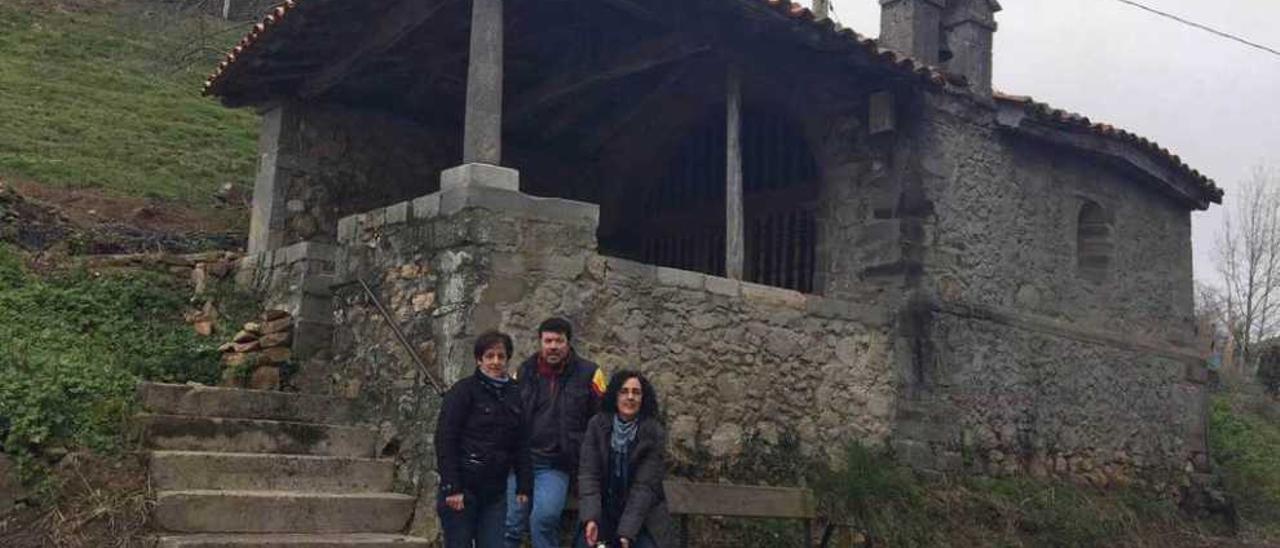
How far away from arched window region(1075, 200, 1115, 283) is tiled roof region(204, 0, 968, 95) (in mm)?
2242

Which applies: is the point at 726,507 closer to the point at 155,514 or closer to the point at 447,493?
the point at 447,493

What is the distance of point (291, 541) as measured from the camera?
598cm

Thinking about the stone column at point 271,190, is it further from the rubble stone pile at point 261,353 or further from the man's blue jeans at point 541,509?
the man's blue jeans at point 541,509

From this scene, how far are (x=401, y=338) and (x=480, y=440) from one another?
1.95 meters

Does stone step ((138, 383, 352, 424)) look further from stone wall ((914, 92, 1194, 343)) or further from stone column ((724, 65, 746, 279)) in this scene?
stone wall ((914, 92, 1194, 343))

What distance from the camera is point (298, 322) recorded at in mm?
8242

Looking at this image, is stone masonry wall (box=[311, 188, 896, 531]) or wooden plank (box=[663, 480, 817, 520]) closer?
wooden plank (box=[663, 480, 817, 520])

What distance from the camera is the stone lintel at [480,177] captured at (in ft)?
23.0

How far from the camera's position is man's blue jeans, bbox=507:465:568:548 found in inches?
212

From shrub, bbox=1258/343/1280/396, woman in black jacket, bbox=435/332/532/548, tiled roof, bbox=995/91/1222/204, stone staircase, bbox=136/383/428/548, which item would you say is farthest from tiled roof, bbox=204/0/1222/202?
shrub, bbox=1258/343/1280/396

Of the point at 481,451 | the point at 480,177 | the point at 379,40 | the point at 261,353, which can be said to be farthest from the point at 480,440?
the point at 379,40

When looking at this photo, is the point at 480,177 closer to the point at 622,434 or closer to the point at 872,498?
the point at 622,434

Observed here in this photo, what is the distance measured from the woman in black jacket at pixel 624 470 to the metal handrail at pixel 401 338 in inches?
74.6

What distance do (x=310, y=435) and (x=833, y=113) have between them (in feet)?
15.9
